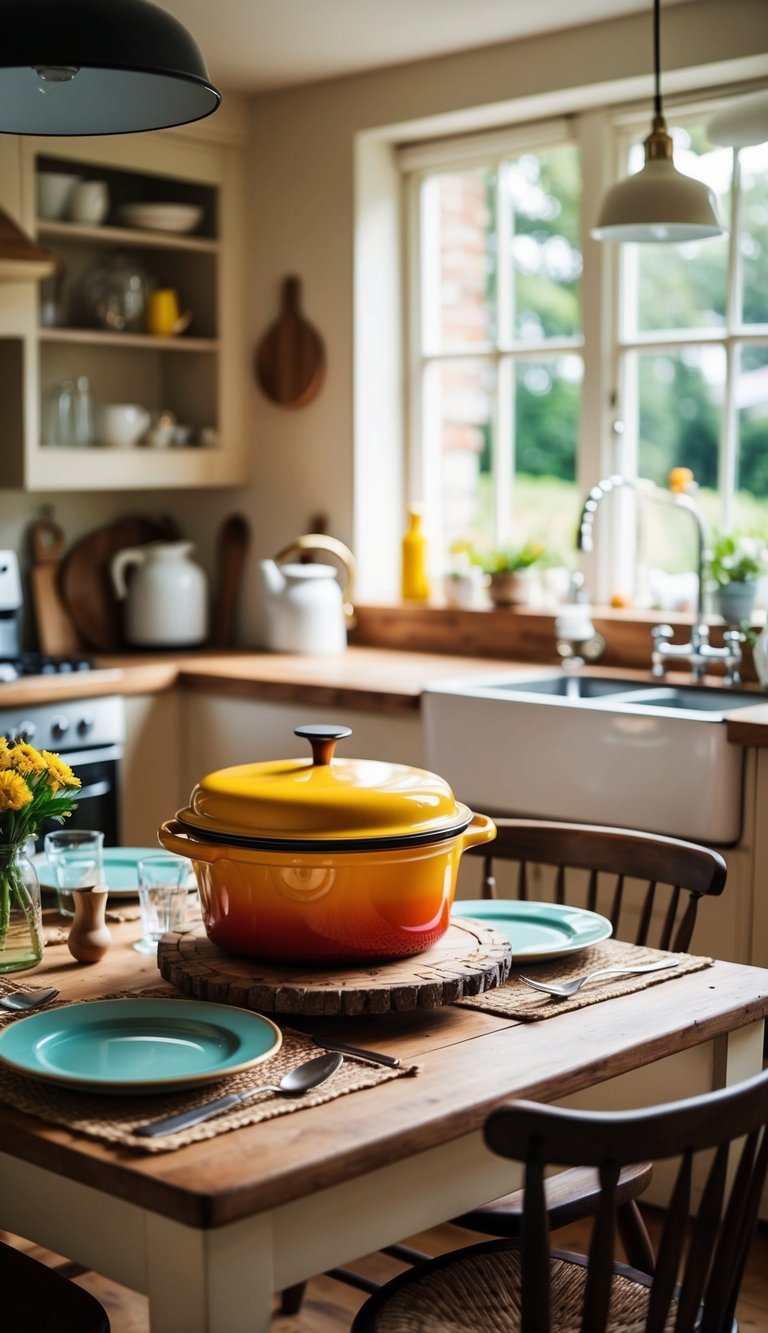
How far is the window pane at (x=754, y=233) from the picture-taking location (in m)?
3.64

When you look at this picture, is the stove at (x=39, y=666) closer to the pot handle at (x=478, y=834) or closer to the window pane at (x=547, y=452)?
the window pane at (x=547, y=452)

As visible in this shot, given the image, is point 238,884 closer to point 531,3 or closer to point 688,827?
point 688,827

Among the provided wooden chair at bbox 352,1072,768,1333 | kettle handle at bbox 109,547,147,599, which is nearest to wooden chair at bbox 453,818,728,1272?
wooden chair at bbox 352,1072,768,1333

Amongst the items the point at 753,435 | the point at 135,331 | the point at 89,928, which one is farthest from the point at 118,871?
the point at 135,331

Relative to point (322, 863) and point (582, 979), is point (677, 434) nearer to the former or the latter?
point (582, 979)

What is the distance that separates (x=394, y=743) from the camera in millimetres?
3529

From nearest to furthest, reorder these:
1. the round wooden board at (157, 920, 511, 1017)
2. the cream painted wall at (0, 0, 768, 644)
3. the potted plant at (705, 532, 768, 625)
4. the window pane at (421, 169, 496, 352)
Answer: the round wooden board at (157, 920, 511, 1017), the potted plant at (705, 532, 768, 625), the cream painted wall at (0, 0, 768, 644), the window pane at (421, 169, 496, 352)

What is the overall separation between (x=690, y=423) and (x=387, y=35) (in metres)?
1.21

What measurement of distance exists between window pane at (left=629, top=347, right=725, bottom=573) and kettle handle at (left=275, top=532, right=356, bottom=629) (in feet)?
2.70

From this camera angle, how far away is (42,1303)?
1681mm

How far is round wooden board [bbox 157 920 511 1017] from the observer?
5.13ft

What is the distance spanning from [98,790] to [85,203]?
1627mm

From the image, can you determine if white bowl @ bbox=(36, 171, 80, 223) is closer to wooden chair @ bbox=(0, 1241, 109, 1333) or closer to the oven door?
the oven door

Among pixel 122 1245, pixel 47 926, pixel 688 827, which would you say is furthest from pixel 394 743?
pixel 122 1245
